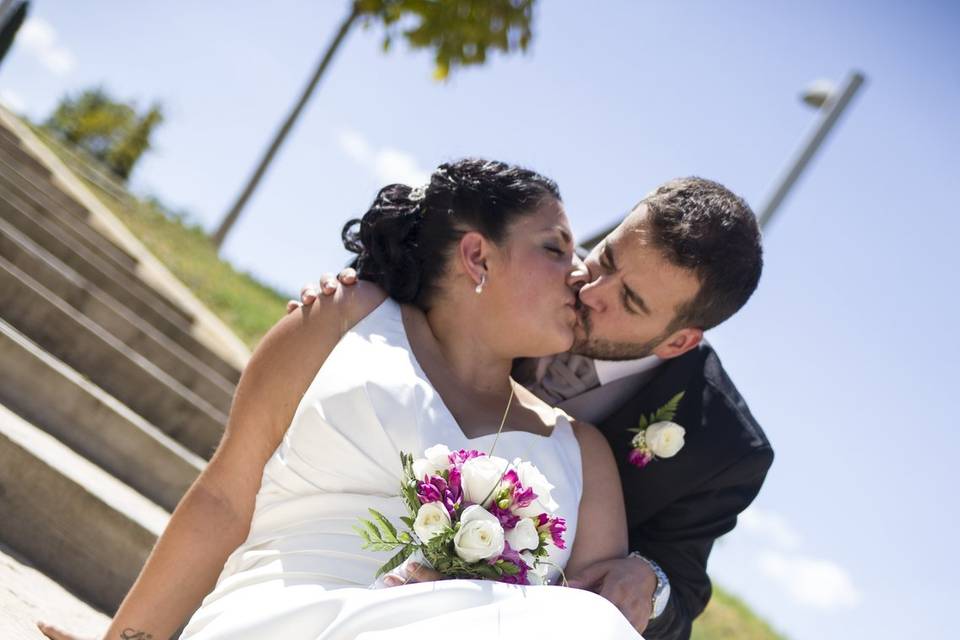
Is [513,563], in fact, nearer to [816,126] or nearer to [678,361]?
[678,361]

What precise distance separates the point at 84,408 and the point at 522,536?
10.7ft

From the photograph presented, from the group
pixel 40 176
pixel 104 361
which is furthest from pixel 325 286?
pixel 40 176

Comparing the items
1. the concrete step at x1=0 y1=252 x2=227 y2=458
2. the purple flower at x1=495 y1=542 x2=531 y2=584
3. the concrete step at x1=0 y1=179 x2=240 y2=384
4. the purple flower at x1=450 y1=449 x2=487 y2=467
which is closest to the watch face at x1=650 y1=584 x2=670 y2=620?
the purple flower at x1=495 y1=542 x2=531 y2=584

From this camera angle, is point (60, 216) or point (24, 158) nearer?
point (60, 216)

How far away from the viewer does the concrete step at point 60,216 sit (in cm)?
766

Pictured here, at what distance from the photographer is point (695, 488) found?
392 centimetres

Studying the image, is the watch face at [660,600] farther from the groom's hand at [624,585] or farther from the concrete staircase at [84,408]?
the concrete staircase at [84,408]

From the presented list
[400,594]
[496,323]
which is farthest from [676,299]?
[400,594]

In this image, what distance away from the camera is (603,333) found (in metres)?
3.88

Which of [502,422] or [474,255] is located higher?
[474,255]

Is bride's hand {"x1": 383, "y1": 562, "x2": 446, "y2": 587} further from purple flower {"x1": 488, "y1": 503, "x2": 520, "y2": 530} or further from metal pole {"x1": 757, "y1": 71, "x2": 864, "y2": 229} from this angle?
metal pole {"x1": 757, "y1": 71, "x2": 864, "y2": 229}

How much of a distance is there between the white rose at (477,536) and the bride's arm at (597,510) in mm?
874

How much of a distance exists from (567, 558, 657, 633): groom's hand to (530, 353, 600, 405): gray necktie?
90cm

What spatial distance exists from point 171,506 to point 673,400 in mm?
2875
